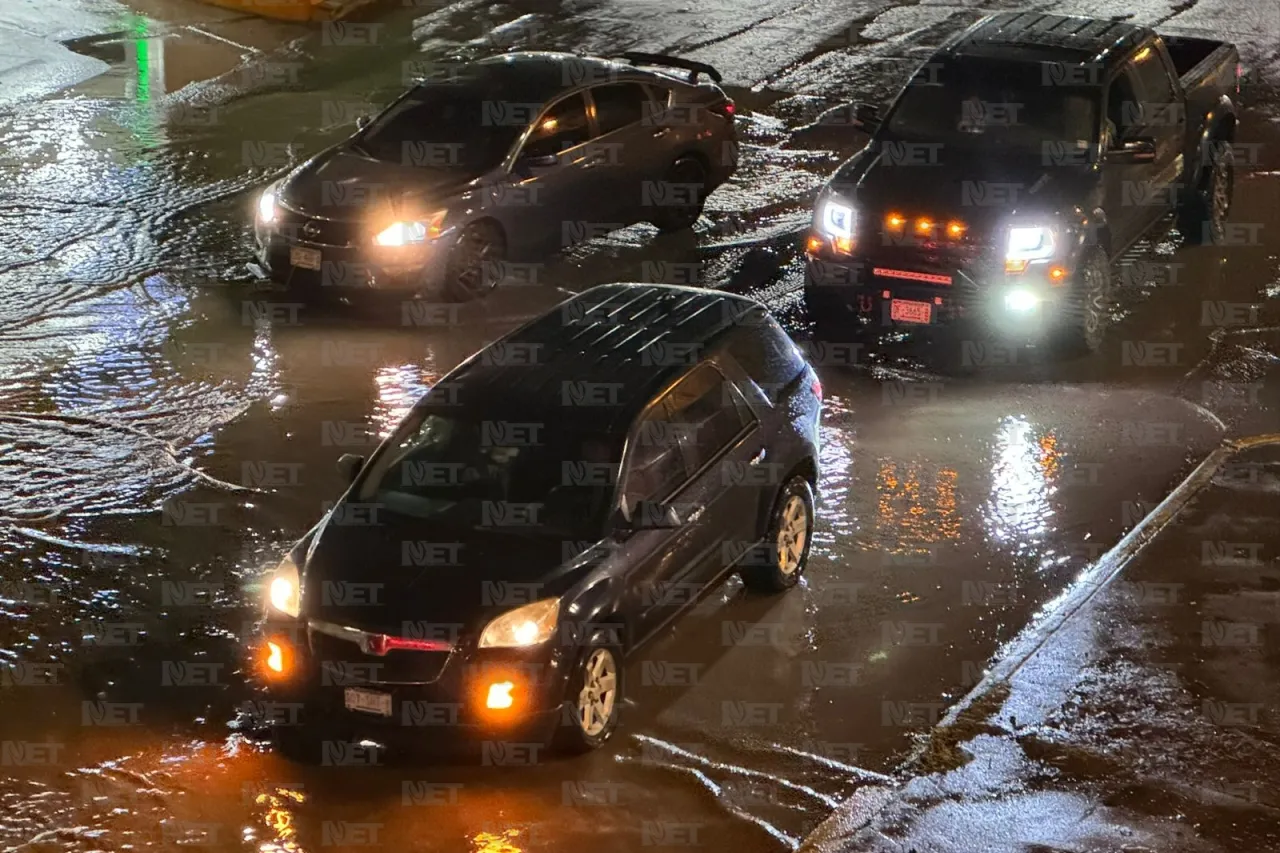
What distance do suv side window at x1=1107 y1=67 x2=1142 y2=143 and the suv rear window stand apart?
458cm

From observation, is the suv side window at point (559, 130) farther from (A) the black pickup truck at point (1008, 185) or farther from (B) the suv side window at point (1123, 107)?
(B) the suv side window at point (1123, 107)

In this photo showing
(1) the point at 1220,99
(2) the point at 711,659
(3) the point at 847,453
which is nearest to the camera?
(2) the point at 711,659

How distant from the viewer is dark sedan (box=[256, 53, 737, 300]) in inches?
504

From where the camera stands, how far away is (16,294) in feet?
42.5

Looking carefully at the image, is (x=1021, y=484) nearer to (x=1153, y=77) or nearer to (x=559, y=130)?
(x=1153, y=77)

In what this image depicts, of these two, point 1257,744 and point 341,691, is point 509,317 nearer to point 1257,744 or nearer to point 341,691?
point 341,691

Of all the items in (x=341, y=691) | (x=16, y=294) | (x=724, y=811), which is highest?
(x=16, y=294)

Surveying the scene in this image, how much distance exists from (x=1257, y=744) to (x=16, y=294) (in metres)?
9.55

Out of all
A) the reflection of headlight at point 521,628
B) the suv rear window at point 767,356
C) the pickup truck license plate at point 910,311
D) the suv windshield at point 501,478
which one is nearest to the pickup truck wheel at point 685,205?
the pickup truck license plate at point 910,311

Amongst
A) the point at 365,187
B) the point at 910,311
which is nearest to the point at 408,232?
the point at 365,187

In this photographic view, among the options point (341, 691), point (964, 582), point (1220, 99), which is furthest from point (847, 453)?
point (1220, 99)

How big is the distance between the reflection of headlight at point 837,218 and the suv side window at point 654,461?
4576mm

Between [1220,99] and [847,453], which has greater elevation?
[1220,99]

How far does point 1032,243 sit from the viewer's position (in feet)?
39.8
